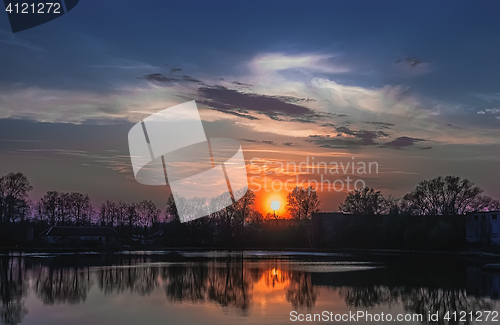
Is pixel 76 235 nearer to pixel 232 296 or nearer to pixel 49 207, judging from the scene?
pixel 49 207

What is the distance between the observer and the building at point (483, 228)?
63.5 metres

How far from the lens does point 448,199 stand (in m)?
77.3

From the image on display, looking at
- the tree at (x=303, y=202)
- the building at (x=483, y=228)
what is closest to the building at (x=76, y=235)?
the tree at (x=303, y=202)

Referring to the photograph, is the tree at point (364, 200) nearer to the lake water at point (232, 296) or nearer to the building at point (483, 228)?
the building at point (483, 228)

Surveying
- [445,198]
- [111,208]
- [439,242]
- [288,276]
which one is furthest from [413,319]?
[111,208]

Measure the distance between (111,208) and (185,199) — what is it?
2357 centimetres

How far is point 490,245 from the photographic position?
62.5 metres

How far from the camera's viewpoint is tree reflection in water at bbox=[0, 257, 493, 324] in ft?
60.8

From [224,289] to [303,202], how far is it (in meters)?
70.2

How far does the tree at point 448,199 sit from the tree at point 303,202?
18.5 m

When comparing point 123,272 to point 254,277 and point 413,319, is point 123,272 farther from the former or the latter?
point 413,319

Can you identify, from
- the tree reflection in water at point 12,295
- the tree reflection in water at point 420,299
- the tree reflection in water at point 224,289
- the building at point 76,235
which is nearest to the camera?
the tree reflection in water at point 12,295

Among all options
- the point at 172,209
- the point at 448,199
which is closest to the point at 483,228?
the point at 448,199

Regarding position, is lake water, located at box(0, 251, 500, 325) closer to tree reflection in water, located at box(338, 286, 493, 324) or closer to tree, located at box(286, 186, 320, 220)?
tree reflection in water, located at box(338, 286, 493, 324)
